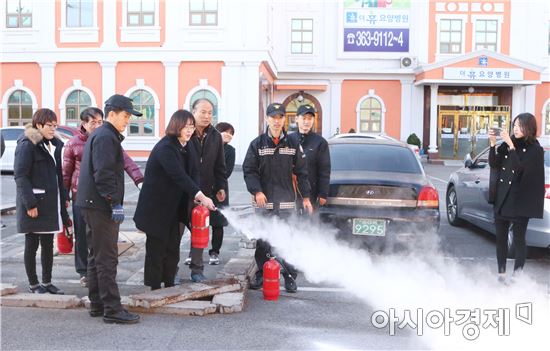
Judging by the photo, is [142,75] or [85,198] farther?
[142,75]

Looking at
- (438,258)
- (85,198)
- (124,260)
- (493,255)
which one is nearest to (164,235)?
(85,198)

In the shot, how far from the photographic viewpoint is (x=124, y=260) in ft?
24.4

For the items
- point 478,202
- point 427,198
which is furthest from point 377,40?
point 427,198

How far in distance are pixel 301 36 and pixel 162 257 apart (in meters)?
27.4

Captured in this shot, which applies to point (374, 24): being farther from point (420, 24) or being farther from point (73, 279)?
point (73, 279)

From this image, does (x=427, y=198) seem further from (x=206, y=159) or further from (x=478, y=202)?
(x=206, y=159)

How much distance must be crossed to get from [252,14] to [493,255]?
17.2 metres

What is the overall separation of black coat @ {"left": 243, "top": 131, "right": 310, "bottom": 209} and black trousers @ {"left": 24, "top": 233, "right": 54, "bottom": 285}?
6.73ft

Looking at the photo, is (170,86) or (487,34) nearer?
(170,86)

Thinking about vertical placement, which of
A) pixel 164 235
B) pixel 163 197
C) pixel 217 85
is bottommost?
pixel 164 235

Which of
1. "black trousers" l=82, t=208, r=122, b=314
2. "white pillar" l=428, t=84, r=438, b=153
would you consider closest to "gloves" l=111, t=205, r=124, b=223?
"black trousers" l=82, t=208, r=122, b=314

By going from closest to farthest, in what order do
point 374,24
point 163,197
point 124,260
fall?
point 163,197 < point 124,260 < point 374,24

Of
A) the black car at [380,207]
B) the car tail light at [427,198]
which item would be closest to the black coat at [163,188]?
the black car at [380,207]

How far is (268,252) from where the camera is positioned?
599 cm
